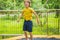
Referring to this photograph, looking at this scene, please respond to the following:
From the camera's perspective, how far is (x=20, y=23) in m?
11.8

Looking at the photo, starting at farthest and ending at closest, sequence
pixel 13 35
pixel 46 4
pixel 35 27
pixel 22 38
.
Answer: pixel 46 4 → pixel 35 27 → pixel 13 35 → pixel 22 38

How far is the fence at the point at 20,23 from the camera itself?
11.5m

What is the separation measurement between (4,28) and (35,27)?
5.48 ft

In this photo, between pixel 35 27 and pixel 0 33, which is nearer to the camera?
pixel 0 33

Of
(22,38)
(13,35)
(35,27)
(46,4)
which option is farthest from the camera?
(46,4)

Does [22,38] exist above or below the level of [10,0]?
below

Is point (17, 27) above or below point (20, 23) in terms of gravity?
below

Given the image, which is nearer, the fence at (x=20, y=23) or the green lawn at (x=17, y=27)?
the fence at (x=20, y=23)

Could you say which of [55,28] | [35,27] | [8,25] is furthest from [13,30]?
[55,28]

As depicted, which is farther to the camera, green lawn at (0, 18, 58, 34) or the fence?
green lawn at (0, 18, 58, 34)

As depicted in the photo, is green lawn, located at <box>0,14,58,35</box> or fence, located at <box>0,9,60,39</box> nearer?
fence, located at <box>0,9,60,39</box>

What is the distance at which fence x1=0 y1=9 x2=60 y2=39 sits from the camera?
11500 mm

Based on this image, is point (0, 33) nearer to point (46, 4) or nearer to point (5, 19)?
point (5, 19)

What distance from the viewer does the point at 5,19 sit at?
453 inches
